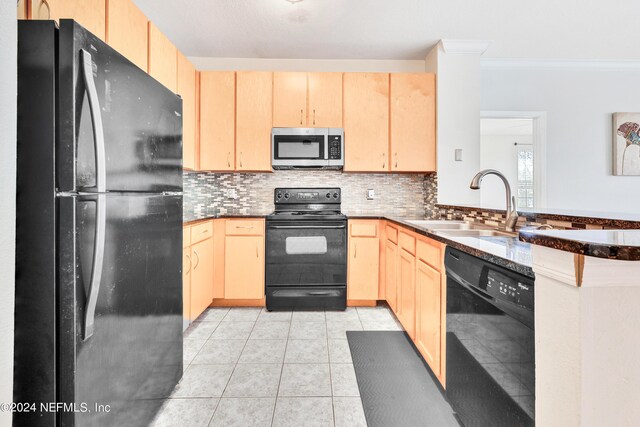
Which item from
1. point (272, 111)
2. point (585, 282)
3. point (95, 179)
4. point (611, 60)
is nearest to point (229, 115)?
point (272, 111)

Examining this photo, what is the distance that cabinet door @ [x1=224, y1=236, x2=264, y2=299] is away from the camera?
10.6 feet

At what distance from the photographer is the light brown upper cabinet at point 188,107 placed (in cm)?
285

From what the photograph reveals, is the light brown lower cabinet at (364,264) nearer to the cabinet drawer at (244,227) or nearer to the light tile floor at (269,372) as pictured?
the light tile floor at (269,372)

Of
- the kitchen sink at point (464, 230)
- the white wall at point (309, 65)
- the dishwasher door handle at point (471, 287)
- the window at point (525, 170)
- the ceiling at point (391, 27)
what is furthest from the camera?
the window at point (525, 170)

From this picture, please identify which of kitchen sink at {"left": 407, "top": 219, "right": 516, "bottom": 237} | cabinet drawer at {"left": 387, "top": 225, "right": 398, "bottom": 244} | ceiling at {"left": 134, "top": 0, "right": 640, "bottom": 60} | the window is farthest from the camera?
the window

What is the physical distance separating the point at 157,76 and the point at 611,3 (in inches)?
135

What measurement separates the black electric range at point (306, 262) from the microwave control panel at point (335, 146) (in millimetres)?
618

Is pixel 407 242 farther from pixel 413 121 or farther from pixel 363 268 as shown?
pixel 413 121

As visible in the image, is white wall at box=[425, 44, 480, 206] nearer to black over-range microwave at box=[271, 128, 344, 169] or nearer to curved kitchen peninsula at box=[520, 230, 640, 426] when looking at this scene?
black over-range microwave at box=[271, 128, 344, 169]

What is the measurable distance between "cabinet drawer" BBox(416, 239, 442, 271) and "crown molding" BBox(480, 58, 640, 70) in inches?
104

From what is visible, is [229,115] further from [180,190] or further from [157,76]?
[180,190]

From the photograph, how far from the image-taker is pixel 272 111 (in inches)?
132

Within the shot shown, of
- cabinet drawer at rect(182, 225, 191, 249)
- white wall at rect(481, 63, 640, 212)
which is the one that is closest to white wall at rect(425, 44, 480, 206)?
white wall at rect(481, 63, 640, 212)

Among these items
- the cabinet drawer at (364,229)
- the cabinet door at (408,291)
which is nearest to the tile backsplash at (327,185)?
the cabinet drawer at (364,229)
